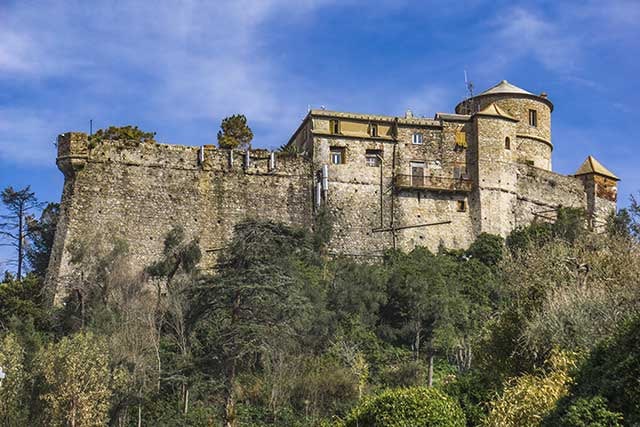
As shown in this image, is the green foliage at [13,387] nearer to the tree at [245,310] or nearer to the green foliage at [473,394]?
the tree at [245,310]

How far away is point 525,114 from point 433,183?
7.95m

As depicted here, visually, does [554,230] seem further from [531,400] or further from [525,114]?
[531,400]

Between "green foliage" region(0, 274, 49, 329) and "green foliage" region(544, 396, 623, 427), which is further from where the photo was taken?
"green foliage" region(0, 274, 49, 329)

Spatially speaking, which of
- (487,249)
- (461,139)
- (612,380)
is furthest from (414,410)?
(461,139)

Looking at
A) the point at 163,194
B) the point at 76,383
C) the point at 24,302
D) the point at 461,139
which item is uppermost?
the point at 461,139

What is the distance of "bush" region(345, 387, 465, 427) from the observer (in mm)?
25469

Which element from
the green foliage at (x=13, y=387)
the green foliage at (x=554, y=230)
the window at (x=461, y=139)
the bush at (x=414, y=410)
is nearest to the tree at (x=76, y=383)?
the green foliage at (x=13, y=387)

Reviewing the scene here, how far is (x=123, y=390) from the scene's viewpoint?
33.8 meters

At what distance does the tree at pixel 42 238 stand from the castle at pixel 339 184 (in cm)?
394

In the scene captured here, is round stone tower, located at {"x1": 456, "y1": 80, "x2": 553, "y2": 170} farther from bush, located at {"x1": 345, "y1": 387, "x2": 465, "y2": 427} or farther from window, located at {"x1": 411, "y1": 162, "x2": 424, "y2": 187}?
bush, located at {"x1": 345, "y1": 387, "x2": 465, "y2": 427}

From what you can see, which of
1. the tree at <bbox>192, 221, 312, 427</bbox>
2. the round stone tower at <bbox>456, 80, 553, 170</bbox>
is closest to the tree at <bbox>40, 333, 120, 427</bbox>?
the tree at <bbox>192, 221, 312, 427</bbox>

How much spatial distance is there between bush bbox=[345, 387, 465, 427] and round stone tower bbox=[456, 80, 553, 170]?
1224 inches

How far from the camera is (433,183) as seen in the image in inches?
2051

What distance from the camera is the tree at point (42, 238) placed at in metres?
50.7
